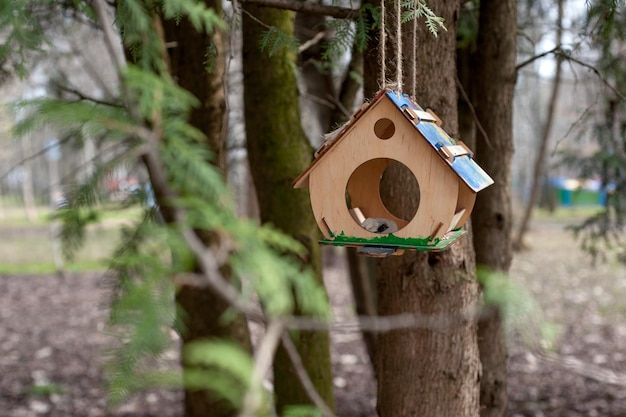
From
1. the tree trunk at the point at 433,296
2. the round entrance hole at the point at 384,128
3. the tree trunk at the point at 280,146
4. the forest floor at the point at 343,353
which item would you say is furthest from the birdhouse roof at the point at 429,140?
the tree trunk at the point at 280,146

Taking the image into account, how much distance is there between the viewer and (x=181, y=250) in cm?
108

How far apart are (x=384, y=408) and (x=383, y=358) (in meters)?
0.20

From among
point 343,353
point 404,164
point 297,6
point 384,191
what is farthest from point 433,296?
point 343,353

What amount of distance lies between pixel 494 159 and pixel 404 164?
1505 mm

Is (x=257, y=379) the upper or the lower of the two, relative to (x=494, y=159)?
lower

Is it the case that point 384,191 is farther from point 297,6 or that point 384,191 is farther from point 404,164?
point 297,6

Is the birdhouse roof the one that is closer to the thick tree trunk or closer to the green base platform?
the green base platform

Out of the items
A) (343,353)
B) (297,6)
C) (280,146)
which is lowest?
(343,353)

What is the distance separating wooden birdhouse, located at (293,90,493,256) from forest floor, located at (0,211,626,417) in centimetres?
58

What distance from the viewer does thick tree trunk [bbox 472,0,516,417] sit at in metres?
3.31

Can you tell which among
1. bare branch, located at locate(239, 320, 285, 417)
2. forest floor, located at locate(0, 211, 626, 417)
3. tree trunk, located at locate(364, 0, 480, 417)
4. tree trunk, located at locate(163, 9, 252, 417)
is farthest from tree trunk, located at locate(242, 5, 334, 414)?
bare branch, located at locate(239, 320, 285, 417)

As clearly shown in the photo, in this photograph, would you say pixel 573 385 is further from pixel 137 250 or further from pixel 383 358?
pixel 137 250

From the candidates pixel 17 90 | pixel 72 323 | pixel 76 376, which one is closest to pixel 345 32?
pixel 76 376

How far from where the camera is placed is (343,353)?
6.86 metres
